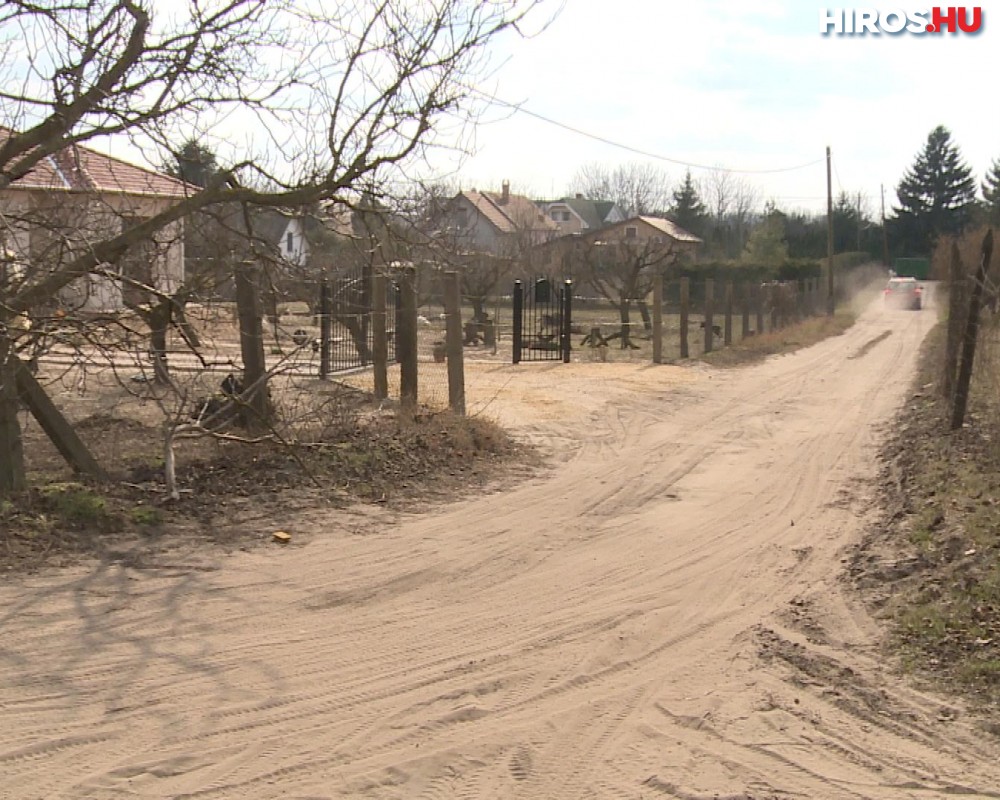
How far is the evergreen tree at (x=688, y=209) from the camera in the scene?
76125 millimetres

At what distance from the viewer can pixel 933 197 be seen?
257ft

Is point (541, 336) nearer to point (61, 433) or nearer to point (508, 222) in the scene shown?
point (61, 433)

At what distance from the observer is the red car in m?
51.5

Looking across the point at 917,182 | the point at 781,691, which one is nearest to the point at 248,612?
the point at 781,691

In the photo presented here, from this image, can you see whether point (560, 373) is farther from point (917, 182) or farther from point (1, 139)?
point (917, 182)

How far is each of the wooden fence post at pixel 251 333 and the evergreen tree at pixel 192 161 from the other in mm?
899

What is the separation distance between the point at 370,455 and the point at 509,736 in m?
5.40

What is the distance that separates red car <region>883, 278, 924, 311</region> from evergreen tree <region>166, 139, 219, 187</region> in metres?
46.7

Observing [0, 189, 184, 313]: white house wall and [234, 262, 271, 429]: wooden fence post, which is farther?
[234, 262, 271, 429]: wooden fence post

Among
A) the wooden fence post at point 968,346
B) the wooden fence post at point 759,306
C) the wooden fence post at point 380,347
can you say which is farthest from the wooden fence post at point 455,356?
the wooden fence post at point 759,306

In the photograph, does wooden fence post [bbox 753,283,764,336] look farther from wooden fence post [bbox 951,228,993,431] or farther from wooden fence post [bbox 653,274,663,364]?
wooden fence post [bbox 951,228,993,431]

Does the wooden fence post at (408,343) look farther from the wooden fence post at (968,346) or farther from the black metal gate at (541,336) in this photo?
the black metal gate at (541,336)

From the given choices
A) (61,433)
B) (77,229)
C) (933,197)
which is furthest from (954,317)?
(933,197)

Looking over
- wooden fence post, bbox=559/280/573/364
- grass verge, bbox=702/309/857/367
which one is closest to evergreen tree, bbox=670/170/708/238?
grass verge, bbox=702/309/857/367
